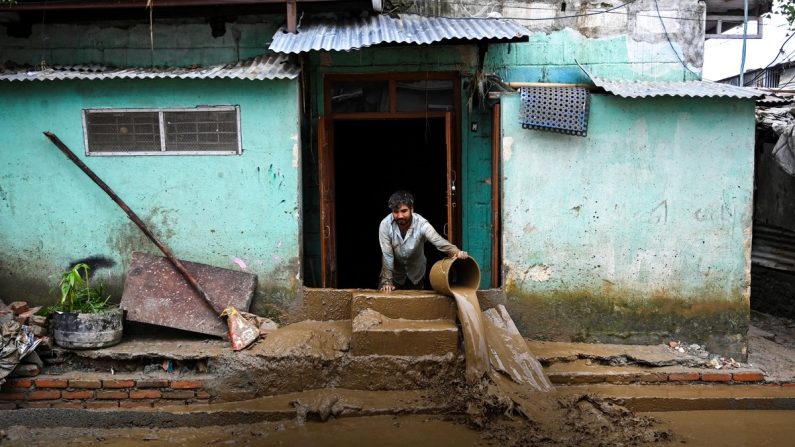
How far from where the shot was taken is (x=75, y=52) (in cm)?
696

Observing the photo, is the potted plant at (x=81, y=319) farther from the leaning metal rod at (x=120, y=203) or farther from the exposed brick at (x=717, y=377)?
the exposed brick at (x=717, y=377)

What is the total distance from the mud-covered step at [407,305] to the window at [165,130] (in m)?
→ 1.99

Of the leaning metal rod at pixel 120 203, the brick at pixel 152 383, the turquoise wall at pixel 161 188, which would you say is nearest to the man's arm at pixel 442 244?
the turquoise wall at pixel 161 188

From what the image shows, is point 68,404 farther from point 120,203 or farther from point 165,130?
point 165,130

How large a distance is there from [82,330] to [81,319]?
0.10 m

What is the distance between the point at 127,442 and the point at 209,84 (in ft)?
11.3

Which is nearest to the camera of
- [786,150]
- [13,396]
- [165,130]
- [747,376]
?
[13,396]

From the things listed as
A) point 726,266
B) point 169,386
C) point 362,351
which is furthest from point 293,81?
point 726,266

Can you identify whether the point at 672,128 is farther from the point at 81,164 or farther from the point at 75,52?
the point at 75,52

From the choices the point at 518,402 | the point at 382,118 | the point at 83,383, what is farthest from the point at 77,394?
the point at 382,118

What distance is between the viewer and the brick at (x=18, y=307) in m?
5.96

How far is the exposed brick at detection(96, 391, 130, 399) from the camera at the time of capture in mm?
5587

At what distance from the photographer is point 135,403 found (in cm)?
561

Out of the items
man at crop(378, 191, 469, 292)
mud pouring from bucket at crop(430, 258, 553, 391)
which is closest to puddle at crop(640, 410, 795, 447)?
mud pouring from bucket at crop(430, 258, 553, 391)
